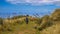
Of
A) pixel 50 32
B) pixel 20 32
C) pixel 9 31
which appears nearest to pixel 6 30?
pixel 9 31

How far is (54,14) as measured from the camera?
1800 centimetres

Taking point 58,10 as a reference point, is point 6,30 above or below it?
below

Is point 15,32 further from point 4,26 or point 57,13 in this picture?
point 57,13

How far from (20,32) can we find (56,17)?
13.4 ft

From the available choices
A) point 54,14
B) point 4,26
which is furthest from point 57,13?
point 4,26

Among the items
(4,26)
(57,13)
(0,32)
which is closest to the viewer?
(0,32)

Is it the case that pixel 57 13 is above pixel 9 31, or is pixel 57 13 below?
above

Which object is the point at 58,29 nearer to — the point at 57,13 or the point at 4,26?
the point at 57,13

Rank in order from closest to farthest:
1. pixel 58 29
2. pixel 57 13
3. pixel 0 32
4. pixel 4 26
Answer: pixel 58 29, pixel 0 32, pixel 4 26, pixel 57 13

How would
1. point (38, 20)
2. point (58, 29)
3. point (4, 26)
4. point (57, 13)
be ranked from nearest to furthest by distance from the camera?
point (58, 29), point (4, 26), point (57, 13), point (38, 20)

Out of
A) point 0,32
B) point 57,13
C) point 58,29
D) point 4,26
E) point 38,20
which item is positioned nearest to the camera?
point 58,29

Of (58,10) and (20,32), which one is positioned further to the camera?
(58,10)

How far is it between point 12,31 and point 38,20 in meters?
→ 4.68

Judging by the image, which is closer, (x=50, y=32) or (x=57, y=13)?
(x=50, y=32)
